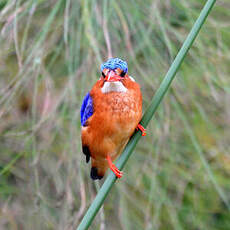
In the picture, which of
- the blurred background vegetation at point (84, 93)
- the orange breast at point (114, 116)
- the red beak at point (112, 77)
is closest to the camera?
the red beak at point (112, 77)

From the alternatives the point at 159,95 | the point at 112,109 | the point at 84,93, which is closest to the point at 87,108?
the point at 112,109

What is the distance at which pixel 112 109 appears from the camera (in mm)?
1768

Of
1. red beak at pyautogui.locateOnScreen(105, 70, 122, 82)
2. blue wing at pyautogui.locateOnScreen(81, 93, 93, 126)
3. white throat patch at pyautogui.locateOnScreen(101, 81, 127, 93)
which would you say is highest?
red beak at pyautogui.locateOnScreen(105, 70, 122, 82)

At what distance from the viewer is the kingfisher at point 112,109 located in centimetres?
167

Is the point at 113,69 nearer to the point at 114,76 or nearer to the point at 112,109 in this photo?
the point at 114,76

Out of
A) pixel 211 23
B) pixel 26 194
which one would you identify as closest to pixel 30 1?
pixel 211 23

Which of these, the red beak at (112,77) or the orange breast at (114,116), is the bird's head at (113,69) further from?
→ the orange breast at (114,116)

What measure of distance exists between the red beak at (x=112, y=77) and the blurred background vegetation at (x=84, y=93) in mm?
371

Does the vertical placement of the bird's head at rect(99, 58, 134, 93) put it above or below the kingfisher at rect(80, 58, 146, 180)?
above

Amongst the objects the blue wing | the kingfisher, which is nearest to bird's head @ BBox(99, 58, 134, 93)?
the kingfisher

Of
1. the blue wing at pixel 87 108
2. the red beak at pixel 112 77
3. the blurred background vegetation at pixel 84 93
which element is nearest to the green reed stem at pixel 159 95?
the red beak at pixel 112 77

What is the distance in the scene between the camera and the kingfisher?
1673 mm

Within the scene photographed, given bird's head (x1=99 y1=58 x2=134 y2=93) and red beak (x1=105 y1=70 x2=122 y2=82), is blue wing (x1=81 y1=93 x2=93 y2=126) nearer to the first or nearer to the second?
bird's head (x1=99 y1=58 x2=134 y2=93)

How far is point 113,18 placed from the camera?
8.02ft
